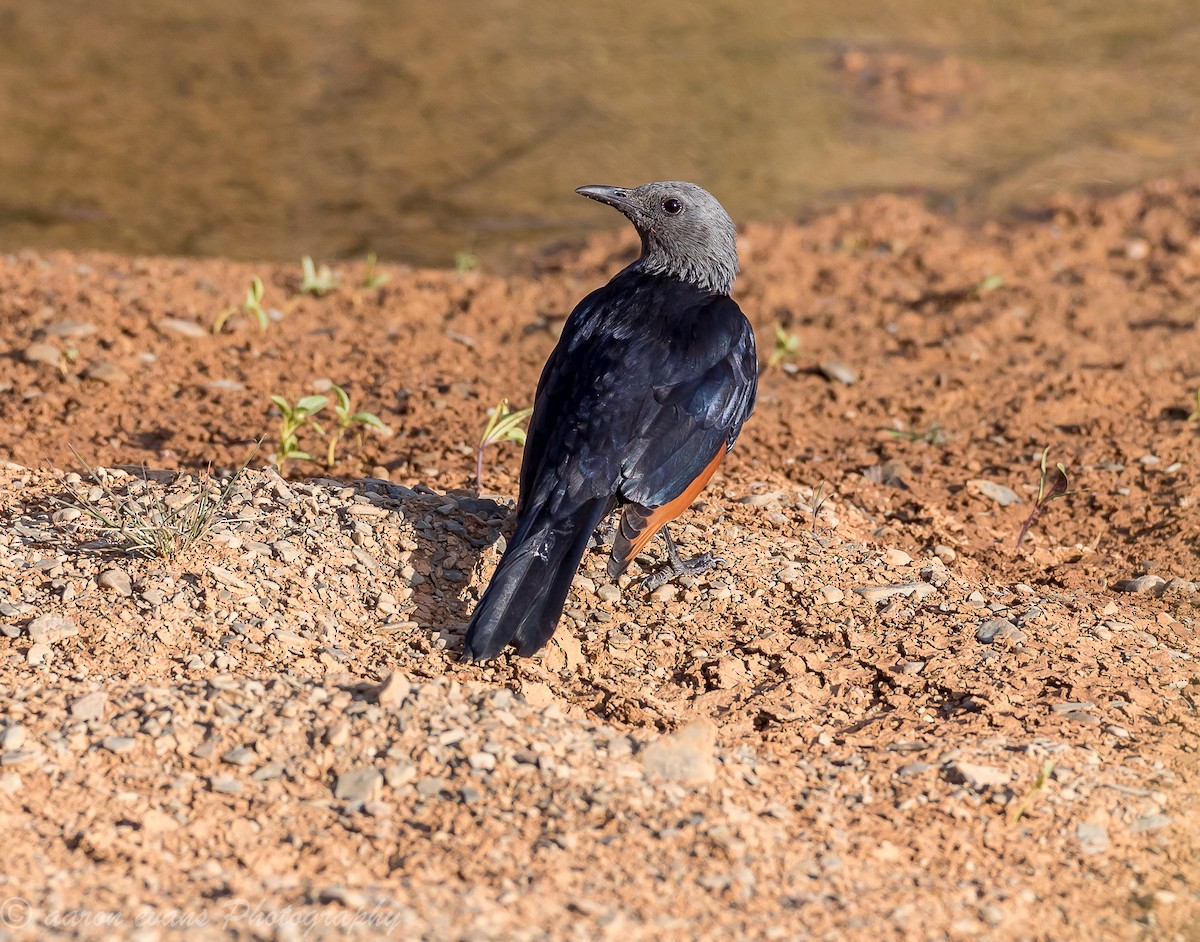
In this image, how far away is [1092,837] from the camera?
3.25 m

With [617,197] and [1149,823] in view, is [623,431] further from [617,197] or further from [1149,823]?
[1149,823]

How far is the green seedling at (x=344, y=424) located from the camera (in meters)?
5.33

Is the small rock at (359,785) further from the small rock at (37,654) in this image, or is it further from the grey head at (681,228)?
the grey head at (681,228)

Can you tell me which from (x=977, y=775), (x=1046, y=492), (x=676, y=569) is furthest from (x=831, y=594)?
(x=1046, y=492)

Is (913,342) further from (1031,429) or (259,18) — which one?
(259,18)

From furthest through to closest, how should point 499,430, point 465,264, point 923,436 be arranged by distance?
point 465,264
point 923,436
point 499,430

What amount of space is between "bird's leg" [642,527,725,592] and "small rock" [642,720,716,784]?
3.66 ft

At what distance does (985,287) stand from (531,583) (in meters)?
4.56

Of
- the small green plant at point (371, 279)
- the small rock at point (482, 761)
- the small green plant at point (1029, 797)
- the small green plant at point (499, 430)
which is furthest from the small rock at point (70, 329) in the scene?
the small green plant at point (1029, 797)

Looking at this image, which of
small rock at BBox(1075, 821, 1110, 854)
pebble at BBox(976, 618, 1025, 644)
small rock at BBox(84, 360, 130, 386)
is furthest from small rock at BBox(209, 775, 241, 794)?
small rock at BBox(84, 360, 130, 386)

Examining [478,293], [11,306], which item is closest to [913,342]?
[478,293]

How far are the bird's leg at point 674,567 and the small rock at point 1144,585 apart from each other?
149cm

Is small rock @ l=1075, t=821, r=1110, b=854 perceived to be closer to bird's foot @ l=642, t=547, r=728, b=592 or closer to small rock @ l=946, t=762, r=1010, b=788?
small rock @ l=946, t=762, r=1010, b=788

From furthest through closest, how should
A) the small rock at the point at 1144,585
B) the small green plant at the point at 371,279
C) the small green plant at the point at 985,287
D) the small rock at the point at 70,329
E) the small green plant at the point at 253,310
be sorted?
the small green plant at the point at 985,287 < the small green plant at the point at 371,279 < the small green plant at the point at 253,310 < the small rock at the point at 70,329 < the small rock at the point at 1144,585
